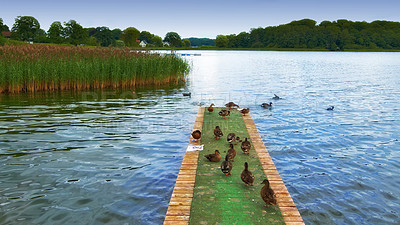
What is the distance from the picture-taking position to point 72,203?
8789mm

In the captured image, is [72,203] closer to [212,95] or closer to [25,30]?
[212,95]

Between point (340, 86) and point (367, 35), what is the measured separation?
186m

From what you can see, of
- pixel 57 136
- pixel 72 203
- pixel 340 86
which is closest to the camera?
pixel 72 203

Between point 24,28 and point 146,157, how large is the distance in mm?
110213

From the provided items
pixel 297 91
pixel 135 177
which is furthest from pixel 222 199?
pixel 297 91

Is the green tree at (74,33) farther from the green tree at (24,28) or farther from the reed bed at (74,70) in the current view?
the reed bed at (74,70)

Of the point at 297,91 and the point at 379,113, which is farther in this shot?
the point at 297,91

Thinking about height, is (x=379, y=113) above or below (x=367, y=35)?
below

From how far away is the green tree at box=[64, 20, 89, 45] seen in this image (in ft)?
325

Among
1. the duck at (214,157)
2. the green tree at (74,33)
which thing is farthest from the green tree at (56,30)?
the duck at (214,157)

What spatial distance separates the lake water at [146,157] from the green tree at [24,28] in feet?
306

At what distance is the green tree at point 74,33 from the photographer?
99.1m

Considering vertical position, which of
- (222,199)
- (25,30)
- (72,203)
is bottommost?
(72,203)

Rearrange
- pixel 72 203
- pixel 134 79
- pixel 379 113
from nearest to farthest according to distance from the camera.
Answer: pixel 72 203
pixel 379 113
pixel 134 79
